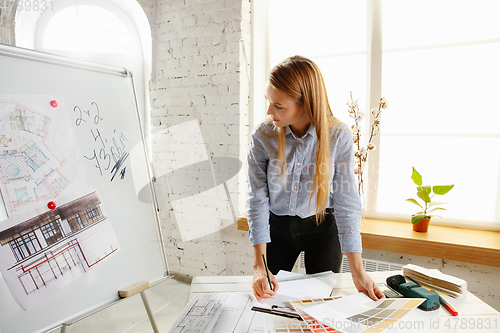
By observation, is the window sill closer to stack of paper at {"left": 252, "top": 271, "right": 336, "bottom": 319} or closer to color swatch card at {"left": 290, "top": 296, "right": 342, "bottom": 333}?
stack of paper at {"left": 252, "top": 271, "right": 336, "bottom": 319}

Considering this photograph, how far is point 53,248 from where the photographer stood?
1.12m

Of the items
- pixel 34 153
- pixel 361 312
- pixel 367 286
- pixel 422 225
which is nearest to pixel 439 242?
pixel 422 225

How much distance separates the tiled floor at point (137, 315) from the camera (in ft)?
6.23

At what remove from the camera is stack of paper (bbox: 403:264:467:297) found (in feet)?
3.16

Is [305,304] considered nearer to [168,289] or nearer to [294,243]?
[294,243]

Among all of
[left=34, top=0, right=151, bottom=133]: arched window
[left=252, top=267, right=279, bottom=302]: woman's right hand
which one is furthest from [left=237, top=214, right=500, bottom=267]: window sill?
[left=34, top=0, right=151, bottom=133]: arched window

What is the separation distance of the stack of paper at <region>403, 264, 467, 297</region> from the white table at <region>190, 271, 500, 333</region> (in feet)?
0.09

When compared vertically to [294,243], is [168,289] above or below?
below

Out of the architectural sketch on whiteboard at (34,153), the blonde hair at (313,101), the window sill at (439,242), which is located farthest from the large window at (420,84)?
the architectural sketch on whiteboard at (34,153)

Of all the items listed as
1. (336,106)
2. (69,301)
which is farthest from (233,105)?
(69,301)

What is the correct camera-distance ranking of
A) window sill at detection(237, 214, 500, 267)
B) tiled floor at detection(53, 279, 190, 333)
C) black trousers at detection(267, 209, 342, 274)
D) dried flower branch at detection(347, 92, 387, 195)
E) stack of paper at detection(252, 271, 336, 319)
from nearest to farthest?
1. stack of paper at detection(252, 271, 336, 319)
2. black trousers at detection(267, 209, 342, 274)
3. window sill at detection(237, 214, 500, 267)
4. dried flower branch at detection(347, 92, 387, 195)
5. tiled floor at detection(53, 279, 190, 333)

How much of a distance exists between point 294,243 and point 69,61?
3.92 ft

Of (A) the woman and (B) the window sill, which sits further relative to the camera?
(B) the window sill

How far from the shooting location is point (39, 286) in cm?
108
